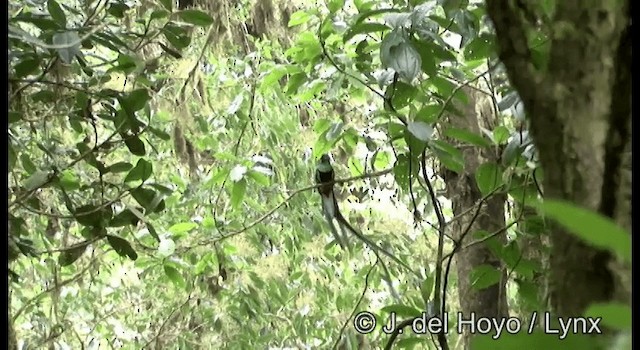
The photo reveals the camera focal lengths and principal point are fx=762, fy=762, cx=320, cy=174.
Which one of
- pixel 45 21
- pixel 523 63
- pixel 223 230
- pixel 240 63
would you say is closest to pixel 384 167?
pixel 223 230

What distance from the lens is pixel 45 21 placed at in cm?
69

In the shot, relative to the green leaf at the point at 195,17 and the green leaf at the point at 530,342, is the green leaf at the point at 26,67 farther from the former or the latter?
the green leaf at the point at 530,342

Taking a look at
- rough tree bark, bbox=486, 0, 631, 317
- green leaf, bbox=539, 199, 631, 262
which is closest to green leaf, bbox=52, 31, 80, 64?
rough tree bark, bbox=486, 0, 631, 317

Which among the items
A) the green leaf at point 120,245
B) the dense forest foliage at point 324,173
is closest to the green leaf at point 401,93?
the dense forest foliage at point 324,173

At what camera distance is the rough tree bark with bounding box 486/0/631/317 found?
35 centimetres

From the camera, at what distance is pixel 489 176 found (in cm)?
85

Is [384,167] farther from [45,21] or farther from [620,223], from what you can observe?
[620,223]

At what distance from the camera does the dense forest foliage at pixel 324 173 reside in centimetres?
37

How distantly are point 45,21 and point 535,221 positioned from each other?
0.51 metres

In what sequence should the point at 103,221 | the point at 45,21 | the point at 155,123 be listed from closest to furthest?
the point at 45,21 < the point at 103,221 < the point at 155,123

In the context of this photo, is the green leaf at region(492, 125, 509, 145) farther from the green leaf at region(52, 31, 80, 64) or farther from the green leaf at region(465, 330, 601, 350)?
the green leaf at region(465, 330, 601, 350)

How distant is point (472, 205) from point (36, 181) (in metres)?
0.58

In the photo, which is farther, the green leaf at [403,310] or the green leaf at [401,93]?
the green leaf at [401,93]

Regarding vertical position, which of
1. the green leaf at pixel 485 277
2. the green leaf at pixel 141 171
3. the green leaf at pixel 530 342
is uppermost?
the green leaf at pixel 141 171
